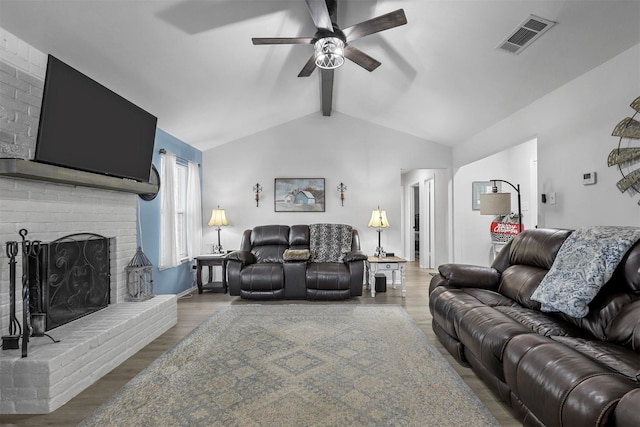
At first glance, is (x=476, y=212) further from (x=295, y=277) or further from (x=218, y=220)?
(x=218, y=220)

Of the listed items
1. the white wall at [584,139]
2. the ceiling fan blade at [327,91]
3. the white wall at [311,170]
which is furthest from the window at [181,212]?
the white wall at [584,139]

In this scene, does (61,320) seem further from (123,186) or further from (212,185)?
(212,185)

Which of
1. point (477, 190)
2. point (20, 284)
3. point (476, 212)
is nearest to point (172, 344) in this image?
point (20, 284)

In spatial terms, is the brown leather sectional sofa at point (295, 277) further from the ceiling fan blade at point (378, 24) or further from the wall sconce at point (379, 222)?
the ceiling fan blade at point (378, 24)

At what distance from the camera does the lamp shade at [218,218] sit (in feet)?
17.3

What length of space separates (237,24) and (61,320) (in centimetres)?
267

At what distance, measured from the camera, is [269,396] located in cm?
202

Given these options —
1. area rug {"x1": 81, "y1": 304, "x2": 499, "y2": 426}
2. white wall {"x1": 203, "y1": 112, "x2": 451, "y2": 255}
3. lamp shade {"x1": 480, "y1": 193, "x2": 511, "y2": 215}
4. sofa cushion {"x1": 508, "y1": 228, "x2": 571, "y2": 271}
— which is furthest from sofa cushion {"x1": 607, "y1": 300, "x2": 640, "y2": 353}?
white wall {"x1": 203, "y1": 112, "x2": 451, "y2": 255}

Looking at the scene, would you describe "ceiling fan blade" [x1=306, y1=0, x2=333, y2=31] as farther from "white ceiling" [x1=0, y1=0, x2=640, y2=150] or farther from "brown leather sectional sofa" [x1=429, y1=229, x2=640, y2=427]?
"brown leather sectional sofa" [x1=429, y1=229, x2=640, y2=427]

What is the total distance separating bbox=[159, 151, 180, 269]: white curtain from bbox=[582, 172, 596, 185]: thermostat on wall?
4.52 meters

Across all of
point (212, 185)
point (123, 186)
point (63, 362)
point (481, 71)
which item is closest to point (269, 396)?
point (63, 362)

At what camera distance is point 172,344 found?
2887 millimetres

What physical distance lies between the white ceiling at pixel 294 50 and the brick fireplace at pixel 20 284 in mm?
366

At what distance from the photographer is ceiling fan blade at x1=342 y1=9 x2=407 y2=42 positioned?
2.21 meters
